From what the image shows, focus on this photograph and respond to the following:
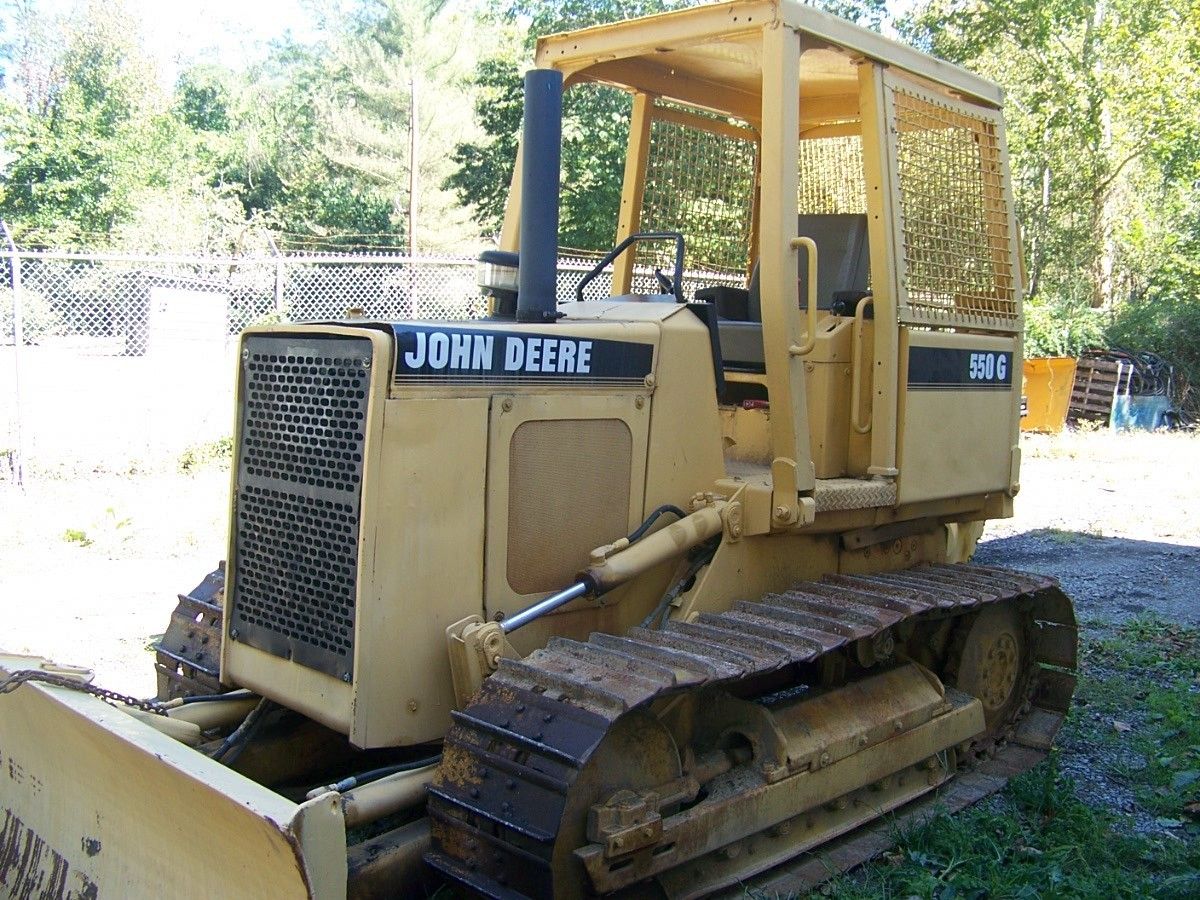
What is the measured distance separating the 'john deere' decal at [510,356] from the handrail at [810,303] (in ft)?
1.75

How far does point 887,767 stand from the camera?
425 centimetres

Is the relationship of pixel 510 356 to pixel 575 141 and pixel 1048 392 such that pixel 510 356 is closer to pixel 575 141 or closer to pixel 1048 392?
pixel 575 141

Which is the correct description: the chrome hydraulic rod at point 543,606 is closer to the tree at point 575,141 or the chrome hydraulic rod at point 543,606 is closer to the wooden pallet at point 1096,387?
the tree at point 575,141

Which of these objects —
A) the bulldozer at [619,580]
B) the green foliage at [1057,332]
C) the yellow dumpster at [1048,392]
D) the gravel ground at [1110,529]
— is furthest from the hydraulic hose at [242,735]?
the green foliage at [1057,332]

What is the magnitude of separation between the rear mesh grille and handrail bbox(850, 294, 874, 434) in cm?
206

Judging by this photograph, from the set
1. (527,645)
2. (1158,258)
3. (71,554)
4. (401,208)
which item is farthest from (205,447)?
(401,208)

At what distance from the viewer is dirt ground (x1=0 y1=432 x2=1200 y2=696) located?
6.51 metres

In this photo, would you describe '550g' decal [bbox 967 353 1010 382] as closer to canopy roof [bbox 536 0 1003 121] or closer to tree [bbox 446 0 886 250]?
canopy roof [bbox 536 0 1003 121]

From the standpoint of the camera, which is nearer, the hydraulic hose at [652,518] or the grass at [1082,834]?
the grass at [1082,834]

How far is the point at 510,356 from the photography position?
3564mm

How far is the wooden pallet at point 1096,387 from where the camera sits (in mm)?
17281

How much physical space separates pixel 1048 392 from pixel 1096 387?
167 centimetres

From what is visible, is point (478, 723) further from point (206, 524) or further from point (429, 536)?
point (206, 524)

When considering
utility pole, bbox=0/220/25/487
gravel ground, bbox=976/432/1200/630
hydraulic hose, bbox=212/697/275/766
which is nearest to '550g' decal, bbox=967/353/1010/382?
gravel ground, bbox=976/432/1200/630
